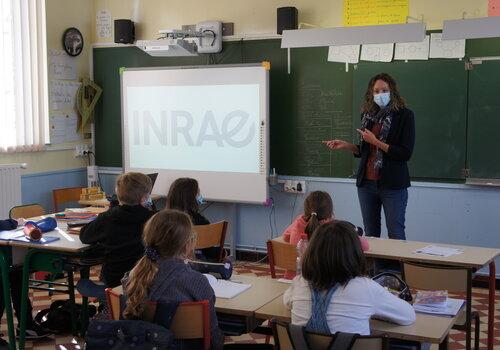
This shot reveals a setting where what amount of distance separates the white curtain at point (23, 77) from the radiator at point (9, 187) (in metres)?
0.25

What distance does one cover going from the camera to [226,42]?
685cm

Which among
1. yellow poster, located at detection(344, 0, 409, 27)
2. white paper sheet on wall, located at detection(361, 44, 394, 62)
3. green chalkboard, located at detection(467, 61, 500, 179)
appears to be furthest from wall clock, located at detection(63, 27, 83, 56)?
green chalkboard, located at detection(467, 61, 500, 179)

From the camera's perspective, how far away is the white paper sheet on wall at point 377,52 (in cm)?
605

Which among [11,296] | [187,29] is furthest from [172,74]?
[11,296]

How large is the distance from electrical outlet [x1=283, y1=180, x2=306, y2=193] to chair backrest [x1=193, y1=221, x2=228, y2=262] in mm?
2202

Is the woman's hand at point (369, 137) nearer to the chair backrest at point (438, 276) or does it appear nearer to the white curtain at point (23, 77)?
the chair backrest at point (438, 276)

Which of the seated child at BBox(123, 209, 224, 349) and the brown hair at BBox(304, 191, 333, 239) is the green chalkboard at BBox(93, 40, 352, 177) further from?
the seated child at BBox(123, 209, 224, 349)

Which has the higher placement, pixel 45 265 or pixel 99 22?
pixel 99 22

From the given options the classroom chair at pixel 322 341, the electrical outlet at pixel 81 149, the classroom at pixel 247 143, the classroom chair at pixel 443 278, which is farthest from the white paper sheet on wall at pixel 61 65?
the classroom chair at pixel 322 341

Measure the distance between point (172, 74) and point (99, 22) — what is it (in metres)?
1.30

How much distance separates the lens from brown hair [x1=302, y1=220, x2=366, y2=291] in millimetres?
2367

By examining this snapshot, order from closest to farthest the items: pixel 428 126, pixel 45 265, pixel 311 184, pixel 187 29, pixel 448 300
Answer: pixel 448 300 < pixel 45 265 < pixel 428 126 < pixel 311 184 < pixel 187 29

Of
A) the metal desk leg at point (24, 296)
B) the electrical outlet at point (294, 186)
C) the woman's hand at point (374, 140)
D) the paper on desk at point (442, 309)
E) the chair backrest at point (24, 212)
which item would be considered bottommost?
the metal desk leg at point (24, 296)

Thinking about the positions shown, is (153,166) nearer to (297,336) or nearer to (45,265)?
(45,265)
